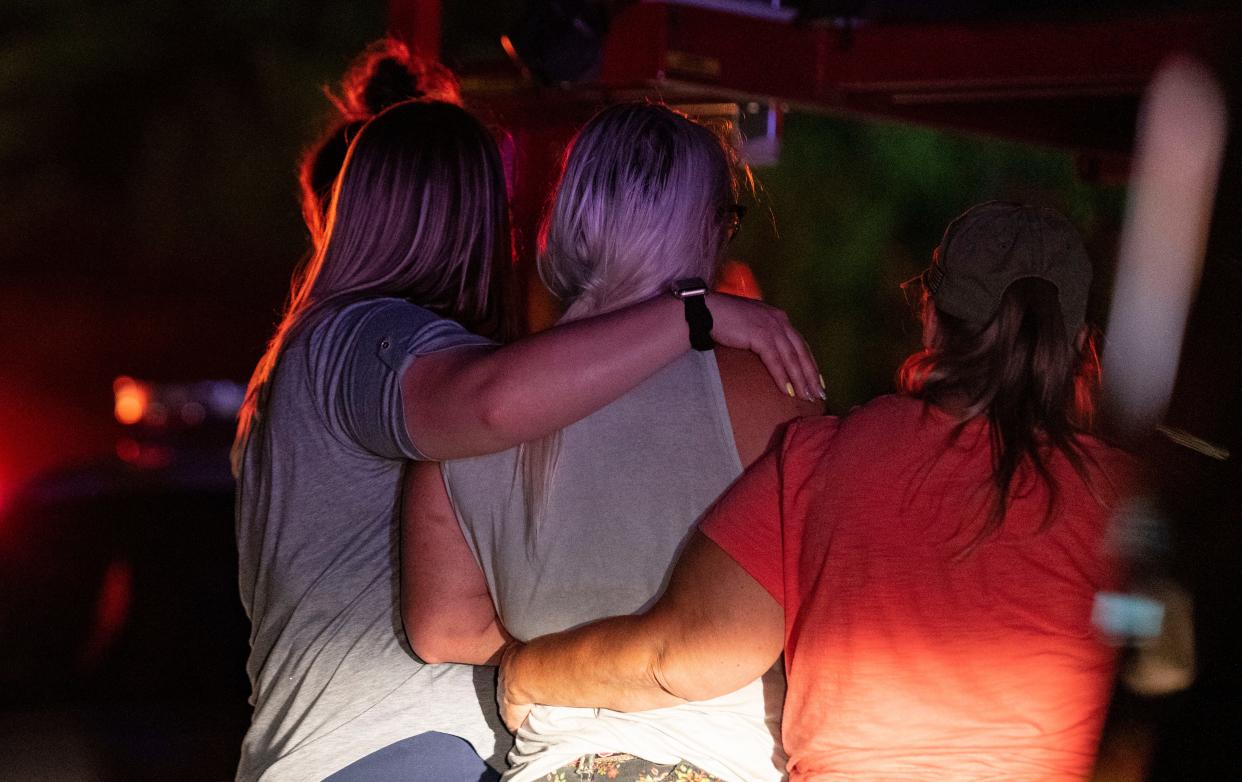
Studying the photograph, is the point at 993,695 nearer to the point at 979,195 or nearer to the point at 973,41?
the point at 973,41

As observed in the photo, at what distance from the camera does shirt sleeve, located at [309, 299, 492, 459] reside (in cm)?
163

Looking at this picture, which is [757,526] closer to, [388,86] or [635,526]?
[635,526]

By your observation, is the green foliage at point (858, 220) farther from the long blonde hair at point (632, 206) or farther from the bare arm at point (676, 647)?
the bare arm at point (676, 647)

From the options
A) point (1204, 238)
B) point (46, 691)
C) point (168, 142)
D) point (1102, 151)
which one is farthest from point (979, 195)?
point (1204, 238)

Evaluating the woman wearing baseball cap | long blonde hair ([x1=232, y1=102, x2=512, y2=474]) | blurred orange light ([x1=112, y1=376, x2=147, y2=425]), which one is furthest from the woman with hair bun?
blurred orange light ([x1=112, y1=376, x2=147, y2=425])

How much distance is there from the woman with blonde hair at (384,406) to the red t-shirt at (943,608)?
0.21m

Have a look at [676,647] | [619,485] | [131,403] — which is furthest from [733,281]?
[131,403]

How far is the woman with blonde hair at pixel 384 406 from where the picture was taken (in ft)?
5.12

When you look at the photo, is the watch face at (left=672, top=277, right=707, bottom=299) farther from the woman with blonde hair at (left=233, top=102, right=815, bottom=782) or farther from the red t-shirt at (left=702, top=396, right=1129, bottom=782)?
the red t-shirt at (left=702, top=396, right=1129, bottom=782)

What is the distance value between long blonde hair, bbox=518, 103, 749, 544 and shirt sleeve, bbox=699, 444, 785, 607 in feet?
0.83

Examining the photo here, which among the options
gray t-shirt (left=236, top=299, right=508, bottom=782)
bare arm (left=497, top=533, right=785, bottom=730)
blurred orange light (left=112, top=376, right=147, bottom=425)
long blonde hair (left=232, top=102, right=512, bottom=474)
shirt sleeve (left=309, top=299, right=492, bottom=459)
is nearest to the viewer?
bare arm (left=497, top=533, right=785, bottom=730)

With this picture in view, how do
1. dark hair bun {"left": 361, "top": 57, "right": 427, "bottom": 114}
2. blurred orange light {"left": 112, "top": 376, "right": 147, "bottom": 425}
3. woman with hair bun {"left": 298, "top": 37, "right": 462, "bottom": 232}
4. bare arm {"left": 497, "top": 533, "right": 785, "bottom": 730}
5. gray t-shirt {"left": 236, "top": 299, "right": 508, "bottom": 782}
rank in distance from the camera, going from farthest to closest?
blurred orange light {"left": 112, "top": 376, "right": 147, "bottom": 425}
dark hair bun {"left": 361, "top": 57, "right": 427, "bottom": 114}
woman with hair bun {"left": 298, "top": 37, "right": 462, "bottom": 232}
gray t-shirt {"left": 236, "top": 299, "right": 508, "bottom": 782}
bare arm {"left": 497, "top": 533, "right": 785, "bottom": 730}

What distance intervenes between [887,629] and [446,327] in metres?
0.68

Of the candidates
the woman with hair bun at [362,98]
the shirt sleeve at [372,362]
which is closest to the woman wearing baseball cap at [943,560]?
the shirt sleeve at [372,362]
